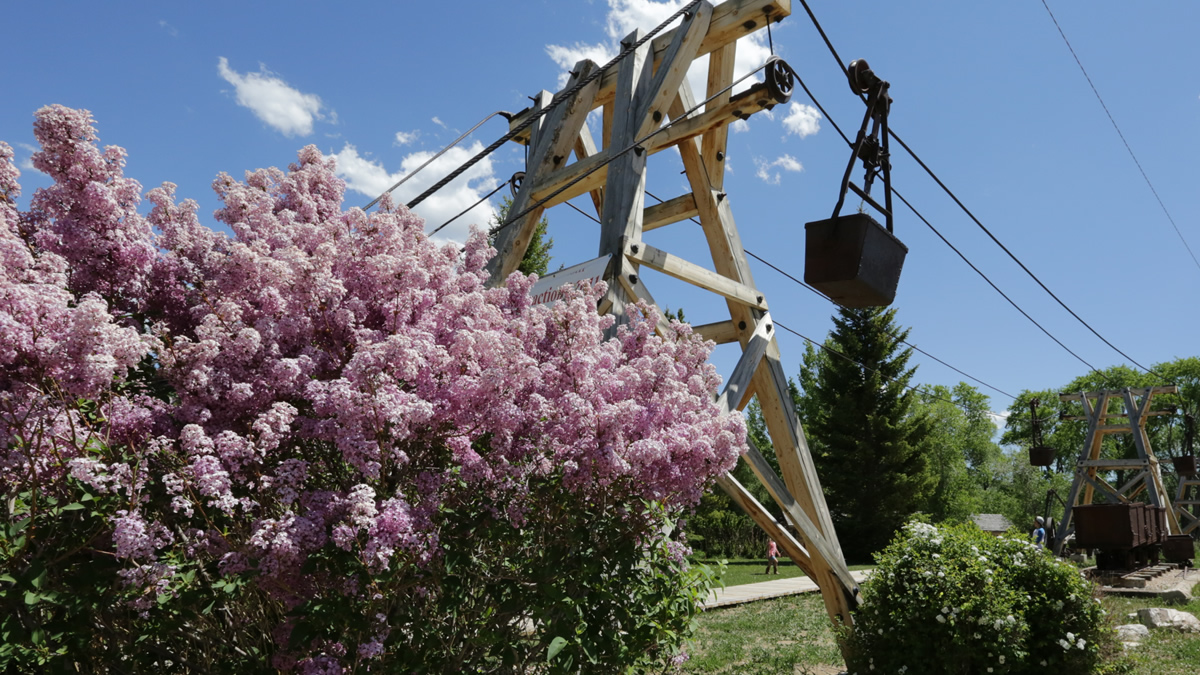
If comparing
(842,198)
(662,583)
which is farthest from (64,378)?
(842,198)

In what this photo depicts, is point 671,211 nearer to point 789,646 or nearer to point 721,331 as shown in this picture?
point 721,331

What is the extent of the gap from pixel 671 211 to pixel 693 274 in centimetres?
133

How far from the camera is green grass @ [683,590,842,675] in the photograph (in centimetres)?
751

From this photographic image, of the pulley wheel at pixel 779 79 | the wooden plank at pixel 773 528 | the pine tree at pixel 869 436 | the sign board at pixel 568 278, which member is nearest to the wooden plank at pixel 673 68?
the pulley wheel at pixel 779 79

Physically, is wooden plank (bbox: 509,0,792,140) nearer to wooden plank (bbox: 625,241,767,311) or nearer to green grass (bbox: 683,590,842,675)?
wooden plank (bbox: 625,241,767,311)

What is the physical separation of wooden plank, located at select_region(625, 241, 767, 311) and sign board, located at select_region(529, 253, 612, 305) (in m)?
0.23

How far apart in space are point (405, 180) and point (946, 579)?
5.53 m

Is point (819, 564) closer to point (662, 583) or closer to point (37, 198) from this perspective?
point (662, 583)

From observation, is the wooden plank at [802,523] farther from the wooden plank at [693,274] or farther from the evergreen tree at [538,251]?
the evergreen tree at [538,251]

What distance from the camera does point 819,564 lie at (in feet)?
21.6

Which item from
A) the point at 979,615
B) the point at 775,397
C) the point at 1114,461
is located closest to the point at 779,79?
the point at 775,397

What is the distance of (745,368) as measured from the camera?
20.1 feet

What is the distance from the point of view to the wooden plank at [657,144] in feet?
18.9

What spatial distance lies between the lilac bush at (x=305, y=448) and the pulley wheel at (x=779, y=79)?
10.4 feet
